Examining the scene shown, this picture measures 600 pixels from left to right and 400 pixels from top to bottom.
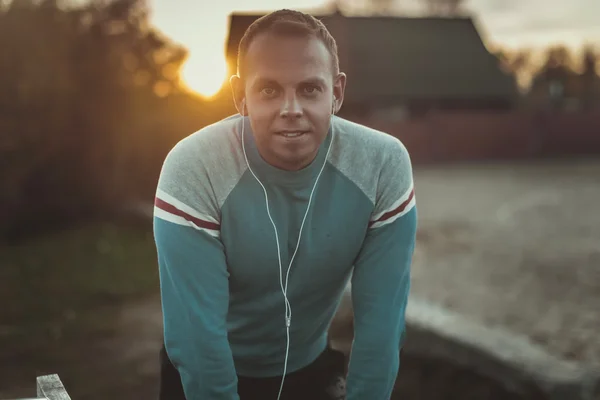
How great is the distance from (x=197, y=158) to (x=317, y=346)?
79cm

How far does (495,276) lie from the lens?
673 cm

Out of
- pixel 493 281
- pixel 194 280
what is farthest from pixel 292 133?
pixel 493 281

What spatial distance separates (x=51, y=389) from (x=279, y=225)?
75cm

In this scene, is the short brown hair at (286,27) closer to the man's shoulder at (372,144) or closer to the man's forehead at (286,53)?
the man's forehead at (286,53)

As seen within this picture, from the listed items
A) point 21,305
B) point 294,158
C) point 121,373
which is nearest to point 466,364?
point 294,158

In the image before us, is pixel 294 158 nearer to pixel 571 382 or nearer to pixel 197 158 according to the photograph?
pixel 197 158

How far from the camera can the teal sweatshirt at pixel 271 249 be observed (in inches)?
66.2

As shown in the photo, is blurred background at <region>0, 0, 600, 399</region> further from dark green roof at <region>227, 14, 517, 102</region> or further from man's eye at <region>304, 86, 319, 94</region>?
dark green roof at <region>227, 14, 517, 102</region>

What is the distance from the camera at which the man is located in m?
1.68

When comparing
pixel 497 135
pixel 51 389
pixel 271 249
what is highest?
pixel 271 249

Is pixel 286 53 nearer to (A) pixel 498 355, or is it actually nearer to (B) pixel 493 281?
(A) pixel 498 355

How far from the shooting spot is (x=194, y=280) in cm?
168

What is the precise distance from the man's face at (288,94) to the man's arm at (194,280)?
0.24 m

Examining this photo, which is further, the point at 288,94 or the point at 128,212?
the point at 128,212
